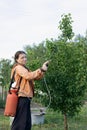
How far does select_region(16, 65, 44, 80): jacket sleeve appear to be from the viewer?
248 inches

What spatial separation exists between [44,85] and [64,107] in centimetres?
76

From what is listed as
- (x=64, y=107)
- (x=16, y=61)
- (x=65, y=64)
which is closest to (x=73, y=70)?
(x=65, y=64)

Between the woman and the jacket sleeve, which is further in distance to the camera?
the woman

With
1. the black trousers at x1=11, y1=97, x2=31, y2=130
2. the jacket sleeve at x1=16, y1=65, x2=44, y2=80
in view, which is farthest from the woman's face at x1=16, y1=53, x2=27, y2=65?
the black trousers at x1=11, y1=97, x2=31, y2=130

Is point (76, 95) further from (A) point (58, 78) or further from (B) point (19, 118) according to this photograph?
(B) point (19, 118)

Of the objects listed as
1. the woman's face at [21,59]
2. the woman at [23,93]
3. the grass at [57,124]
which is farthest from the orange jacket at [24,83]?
the grass at [57,124]

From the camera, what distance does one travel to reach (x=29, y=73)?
251 inches

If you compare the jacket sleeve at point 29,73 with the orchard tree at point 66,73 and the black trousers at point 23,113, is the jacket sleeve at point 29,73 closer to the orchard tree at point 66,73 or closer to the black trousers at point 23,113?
the black trousers at point 23,113

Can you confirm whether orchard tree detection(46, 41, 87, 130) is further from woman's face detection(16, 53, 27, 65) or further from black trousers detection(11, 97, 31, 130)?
black trousers detection(11, 97, 31, 130)

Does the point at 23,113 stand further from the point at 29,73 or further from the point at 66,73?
the point at 66,73

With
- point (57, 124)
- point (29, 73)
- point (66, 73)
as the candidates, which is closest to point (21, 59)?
point (29, 73)

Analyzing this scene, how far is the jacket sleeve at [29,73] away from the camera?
6289mm

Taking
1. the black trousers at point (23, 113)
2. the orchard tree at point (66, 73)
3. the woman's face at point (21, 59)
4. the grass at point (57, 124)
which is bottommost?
the black trousers at point (23, 113)

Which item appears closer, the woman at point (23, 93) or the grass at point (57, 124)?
the woman at point (23, 93)
